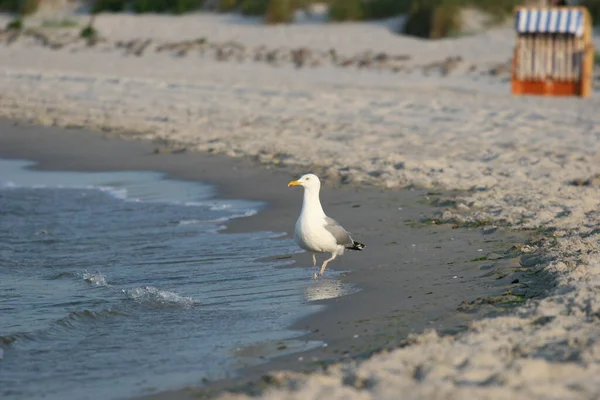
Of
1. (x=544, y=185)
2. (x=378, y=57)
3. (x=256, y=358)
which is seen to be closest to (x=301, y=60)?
(x=378, y=57)

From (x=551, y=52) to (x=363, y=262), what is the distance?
12.0 m

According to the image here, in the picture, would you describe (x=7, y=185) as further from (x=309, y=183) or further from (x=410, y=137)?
(x=309, y=183)

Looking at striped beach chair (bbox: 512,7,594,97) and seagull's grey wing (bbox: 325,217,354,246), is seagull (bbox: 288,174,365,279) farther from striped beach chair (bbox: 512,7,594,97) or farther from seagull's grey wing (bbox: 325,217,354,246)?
striped beach chair (bbox: 512,7,594,97)

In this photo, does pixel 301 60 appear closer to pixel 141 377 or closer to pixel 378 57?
pixel 378 57

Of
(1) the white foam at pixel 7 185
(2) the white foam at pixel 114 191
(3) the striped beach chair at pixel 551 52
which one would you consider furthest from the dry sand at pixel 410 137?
(1) the white foam at pixel 7 185

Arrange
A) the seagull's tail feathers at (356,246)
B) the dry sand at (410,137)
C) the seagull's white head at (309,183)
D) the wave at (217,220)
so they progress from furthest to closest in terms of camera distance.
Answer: the wave at (217,220), the seagull's white head at (309,183), the seagull's tail feathers at (356,246), the dry sand at (410,137)

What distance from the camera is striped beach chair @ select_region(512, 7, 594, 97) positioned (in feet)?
62.8

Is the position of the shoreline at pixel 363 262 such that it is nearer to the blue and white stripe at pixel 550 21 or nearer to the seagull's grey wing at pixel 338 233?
the seagull's grey wing at pixel 338 233

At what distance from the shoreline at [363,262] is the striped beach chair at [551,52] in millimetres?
7537

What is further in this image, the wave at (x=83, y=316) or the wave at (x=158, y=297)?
the wave at (x=158, y=297)

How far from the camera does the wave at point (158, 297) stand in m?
7.41

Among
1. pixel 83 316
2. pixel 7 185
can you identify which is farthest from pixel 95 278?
pixel 7 185

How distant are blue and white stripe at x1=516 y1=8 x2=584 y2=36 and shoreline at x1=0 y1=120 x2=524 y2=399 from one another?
765 centimetres

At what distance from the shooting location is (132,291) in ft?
25.3
